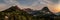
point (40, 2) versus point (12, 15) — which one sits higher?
point (40, 2)

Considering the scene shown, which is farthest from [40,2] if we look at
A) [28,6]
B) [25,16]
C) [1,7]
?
[1,7]

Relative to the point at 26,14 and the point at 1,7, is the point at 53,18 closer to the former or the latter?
the point at 26,14

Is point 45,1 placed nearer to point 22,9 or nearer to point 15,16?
point 22,9

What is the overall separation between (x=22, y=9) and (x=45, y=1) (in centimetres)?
31

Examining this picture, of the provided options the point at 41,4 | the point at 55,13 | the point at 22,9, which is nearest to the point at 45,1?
the point at 41,4

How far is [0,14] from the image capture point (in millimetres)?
1481

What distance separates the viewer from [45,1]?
1545mm

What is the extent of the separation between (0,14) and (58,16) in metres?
0.72

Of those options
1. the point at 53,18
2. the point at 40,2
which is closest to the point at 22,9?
the point at 40,2

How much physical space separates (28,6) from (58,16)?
399mm

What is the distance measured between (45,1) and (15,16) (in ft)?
1.40

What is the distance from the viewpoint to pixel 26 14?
151cm

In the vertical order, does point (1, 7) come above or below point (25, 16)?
above

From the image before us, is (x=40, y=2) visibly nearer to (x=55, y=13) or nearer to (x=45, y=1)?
(x=45, y=1)
